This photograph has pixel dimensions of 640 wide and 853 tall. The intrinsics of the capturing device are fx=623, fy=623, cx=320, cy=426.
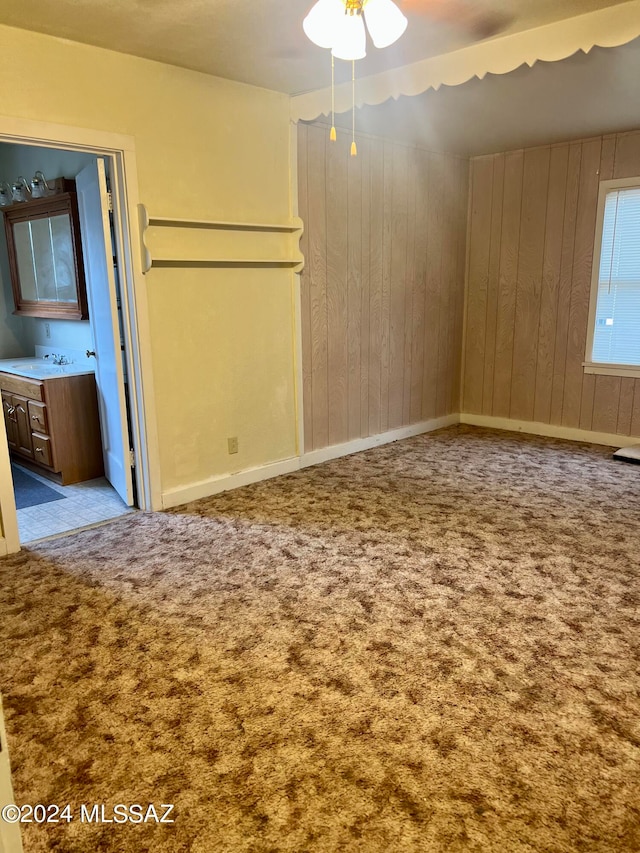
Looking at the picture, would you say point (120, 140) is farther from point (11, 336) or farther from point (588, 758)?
point (588, 758)

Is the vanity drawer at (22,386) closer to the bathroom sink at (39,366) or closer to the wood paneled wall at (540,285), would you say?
the bathroom sink at (39,366)

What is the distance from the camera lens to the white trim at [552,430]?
17.3ft

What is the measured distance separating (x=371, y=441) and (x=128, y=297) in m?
2.41

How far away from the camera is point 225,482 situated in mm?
4164

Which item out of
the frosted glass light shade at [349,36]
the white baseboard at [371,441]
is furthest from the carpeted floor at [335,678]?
the frosted glass light shade at [349,36]

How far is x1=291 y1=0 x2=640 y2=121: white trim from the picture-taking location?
8.92 feet

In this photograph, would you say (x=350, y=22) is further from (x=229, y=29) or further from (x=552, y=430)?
(x=552, y=430)

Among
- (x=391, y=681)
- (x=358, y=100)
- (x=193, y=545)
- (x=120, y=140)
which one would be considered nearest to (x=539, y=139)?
(x=358, y=100)

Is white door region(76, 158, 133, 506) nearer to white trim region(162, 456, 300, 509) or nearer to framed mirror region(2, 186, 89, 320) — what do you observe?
white trim region(162, 456, 300, 509)

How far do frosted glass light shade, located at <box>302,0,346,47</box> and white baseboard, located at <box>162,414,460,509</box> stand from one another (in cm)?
261

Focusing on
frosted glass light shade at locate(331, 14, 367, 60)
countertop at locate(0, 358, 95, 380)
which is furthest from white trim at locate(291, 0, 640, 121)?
countertop at locate(0, 358, 95, 380)

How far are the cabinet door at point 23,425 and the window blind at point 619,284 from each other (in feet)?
15.0

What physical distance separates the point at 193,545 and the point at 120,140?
7.21ft

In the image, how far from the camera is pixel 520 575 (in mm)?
2922
